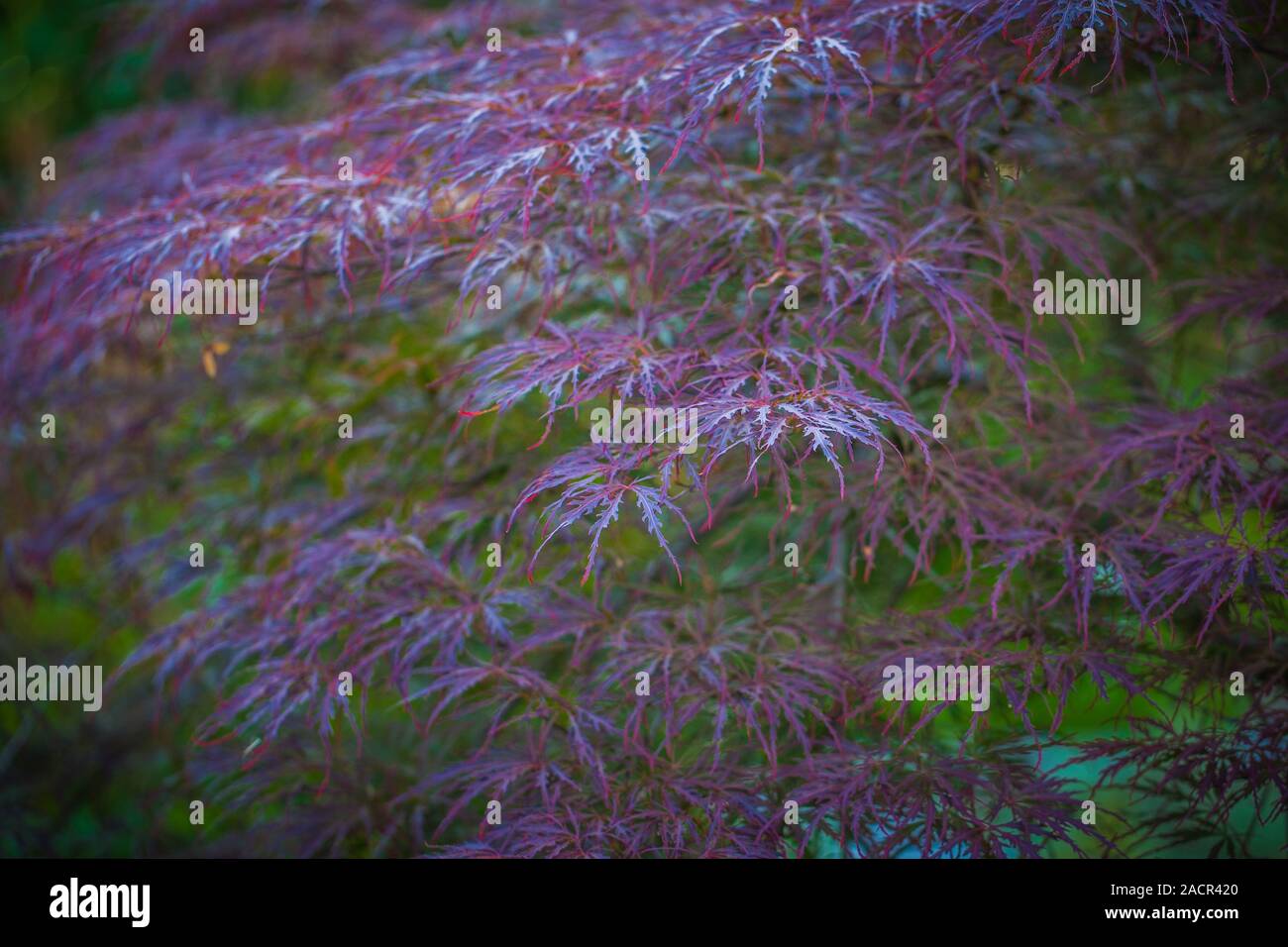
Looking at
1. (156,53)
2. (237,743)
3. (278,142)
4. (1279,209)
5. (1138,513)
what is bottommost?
(237,743)

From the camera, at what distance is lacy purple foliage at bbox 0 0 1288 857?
56.5 inches

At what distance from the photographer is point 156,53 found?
2.66 metres

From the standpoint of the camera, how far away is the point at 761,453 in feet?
4.06

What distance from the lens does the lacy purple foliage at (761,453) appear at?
1.43 m

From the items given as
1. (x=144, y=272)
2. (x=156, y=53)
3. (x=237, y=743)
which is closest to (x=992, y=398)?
(x=144, y=272)

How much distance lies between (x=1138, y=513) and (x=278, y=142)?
5.83ft

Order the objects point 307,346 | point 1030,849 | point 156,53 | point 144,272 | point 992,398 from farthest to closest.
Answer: point 156,53 < point 307,346 < point 992,398 < point 144,272 < point 1030,849

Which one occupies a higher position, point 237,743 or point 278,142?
point 278,142

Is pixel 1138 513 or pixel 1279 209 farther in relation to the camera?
pixel 1279 209

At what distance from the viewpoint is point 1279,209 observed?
200 cm

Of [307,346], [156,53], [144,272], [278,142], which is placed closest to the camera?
[144,272]

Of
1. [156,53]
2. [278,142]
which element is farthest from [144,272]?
[156,53]
